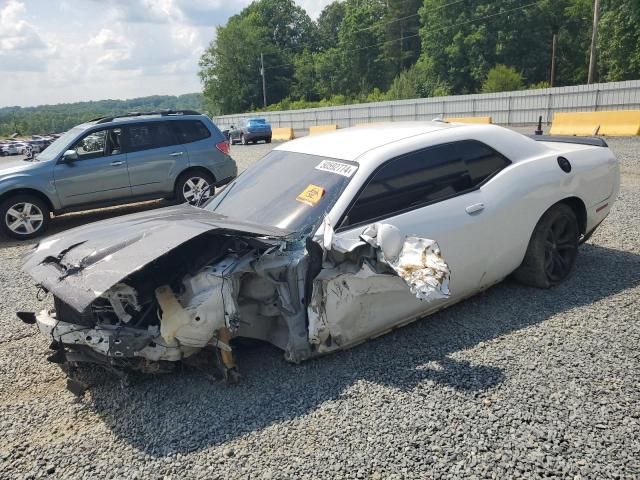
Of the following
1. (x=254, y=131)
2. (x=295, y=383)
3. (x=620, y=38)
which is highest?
(x=620, y=38)

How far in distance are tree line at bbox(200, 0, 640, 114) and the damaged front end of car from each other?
3965cm

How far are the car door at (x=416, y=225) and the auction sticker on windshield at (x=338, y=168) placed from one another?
170mm

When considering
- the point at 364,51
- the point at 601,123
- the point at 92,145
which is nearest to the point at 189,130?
the point at 92,145

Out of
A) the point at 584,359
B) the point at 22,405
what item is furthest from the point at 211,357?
the point at 584,359

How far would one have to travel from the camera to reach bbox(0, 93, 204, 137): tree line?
93.0 meters

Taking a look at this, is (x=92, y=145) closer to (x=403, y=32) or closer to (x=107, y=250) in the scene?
(x=107, y=250)

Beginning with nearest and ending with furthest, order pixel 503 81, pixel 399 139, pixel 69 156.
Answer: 1. pixel 399 139
2. pixel 69 156
3. pixel 503 81

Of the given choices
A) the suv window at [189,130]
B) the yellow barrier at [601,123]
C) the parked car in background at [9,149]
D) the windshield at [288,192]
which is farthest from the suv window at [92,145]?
the parked car in background at [9,149]

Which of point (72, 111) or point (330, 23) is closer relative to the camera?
point (330, 23)

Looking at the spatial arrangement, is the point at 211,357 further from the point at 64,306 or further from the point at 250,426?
the point at 64,306

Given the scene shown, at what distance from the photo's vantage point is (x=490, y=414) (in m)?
2.85

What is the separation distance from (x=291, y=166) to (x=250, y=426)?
2105 mm

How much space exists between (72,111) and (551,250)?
170 meters

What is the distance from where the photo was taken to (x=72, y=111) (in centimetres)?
15200
